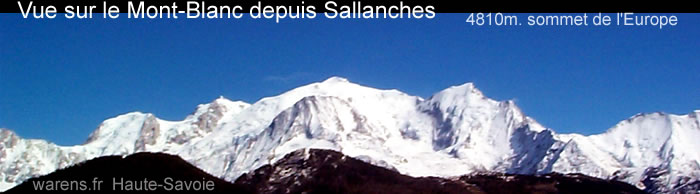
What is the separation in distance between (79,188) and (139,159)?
40.6 meters

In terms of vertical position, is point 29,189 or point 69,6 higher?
point 69,6

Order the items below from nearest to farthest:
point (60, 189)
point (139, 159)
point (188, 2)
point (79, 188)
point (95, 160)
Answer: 1. point (188, 2)
2. point (60, 189)
3. point (79, 188)
4. point (95, 160)
5. point (139, 159)

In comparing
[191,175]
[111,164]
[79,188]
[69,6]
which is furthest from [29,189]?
[69,6]

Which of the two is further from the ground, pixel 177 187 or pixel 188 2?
pixel 188 2

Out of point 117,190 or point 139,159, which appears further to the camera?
point 139,159

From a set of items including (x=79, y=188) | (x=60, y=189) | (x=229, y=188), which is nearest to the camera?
(x=60, y=189)

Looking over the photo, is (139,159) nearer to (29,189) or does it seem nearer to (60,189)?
(29,189)

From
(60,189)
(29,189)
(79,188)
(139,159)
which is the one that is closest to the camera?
(60,189)

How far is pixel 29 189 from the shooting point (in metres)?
105

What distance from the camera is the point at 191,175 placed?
380 feet

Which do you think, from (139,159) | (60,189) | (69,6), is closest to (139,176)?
(139,159)

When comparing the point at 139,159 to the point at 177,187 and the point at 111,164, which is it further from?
the point at 177,187

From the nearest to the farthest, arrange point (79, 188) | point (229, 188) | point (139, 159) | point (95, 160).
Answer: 1. point (79, 188)
2. point (95, 160)
3. point (139, 159)
4. point (229, 188)

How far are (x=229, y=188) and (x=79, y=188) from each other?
181ft
